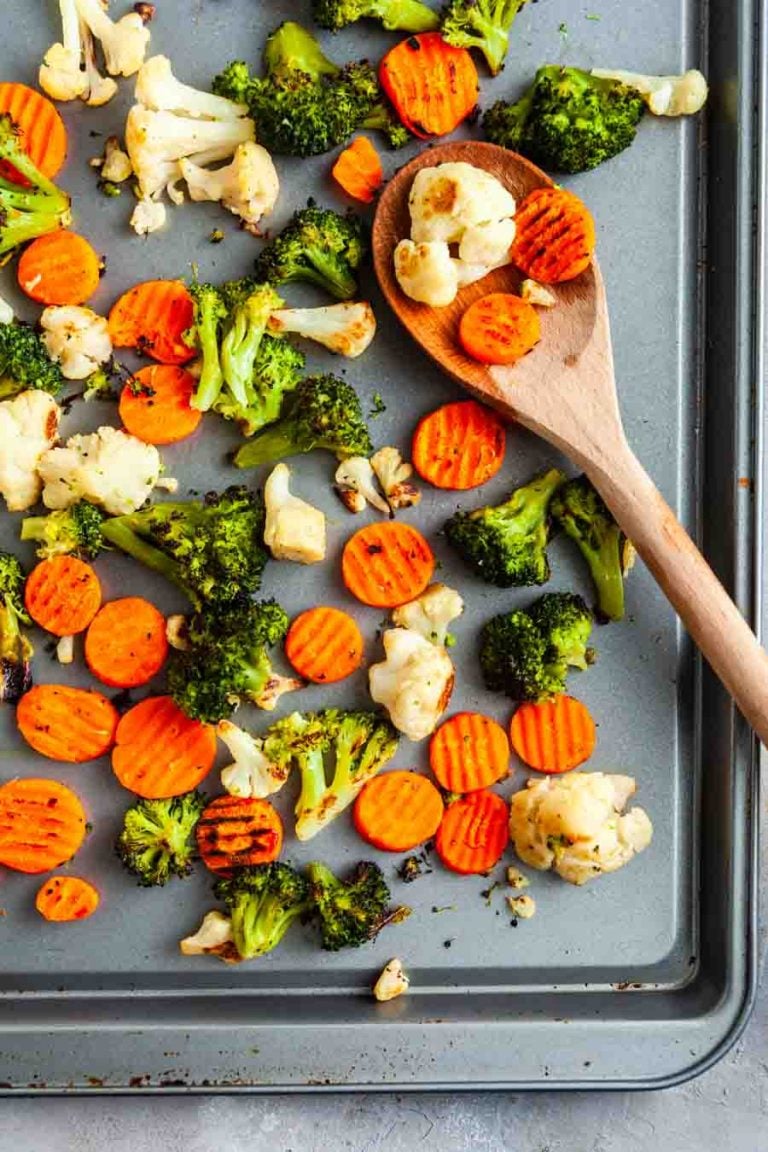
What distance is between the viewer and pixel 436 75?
2453mm

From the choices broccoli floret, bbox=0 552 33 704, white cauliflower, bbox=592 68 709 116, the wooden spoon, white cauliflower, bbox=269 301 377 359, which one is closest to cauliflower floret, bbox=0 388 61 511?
broccoli floret, bbox=0 552 33 704

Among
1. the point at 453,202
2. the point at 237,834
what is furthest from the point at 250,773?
the point at 453,202

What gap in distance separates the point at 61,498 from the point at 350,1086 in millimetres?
1340

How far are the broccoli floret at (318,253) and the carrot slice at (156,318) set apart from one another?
18 cm

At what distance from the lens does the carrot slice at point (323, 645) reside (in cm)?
245

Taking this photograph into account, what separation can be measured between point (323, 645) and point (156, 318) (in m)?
0.77

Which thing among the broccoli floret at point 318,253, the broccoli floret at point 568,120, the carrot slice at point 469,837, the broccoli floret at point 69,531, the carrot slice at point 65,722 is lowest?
the carrot slice at point 469,837

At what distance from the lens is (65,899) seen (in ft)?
7.97

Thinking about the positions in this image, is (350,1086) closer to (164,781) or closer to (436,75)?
(164,781)

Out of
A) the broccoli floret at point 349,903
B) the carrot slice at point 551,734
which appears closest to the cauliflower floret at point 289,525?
the carrot slice at point 551,734

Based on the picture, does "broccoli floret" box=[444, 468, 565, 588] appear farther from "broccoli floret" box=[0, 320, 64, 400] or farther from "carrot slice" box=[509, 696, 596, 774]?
"broccoli floret" box=[0, 320, 64, 400]

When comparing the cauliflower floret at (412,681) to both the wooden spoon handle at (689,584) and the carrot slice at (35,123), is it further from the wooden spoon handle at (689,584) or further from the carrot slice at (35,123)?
the carrot slice at (35,123)

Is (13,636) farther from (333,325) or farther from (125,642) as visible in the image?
(333,325)

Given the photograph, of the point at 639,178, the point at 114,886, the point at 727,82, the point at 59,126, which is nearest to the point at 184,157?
the point at 59,126
